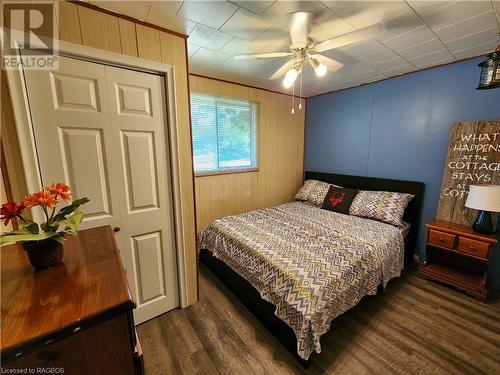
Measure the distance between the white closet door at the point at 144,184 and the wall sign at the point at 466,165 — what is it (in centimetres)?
296

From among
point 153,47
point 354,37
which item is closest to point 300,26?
point 354,37

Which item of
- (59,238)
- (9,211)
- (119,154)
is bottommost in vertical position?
(59,238)

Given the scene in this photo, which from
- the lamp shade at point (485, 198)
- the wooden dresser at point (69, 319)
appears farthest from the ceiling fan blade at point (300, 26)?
the lamp shade at point (485, 198)

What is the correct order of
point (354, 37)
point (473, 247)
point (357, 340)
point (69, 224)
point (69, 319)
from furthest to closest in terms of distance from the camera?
1. point (473, 247)
2. point (357, 340)
3. point (354, 37)
4. point (69, 224)
5. point (69, 319)

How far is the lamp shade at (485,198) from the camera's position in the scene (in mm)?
1908

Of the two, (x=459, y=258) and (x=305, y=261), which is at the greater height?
(x=305, y=261)

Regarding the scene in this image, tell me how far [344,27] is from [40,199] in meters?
2.11

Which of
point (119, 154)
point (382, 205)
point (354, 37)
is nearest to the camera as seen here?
point (354, 37)

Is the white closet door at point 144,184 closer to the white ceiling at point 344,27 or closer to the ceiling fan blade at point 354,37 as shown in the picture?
the white ceiling at point 344,27

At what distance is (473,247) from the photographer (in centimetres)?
208

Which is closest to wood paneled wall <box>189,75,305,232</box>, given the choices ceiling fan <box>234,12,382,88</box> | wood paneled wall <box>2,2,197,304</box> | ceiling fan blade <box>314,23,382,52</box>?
wood paneled wall <box>2,2,197,304</box>

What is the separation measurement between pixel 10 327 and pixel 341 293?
68.2 inches

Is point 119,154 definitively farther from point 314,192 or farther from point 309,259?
point 314,192

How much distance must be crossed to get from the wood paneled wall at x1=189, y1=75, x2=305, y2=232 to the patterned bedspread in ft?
1.68
